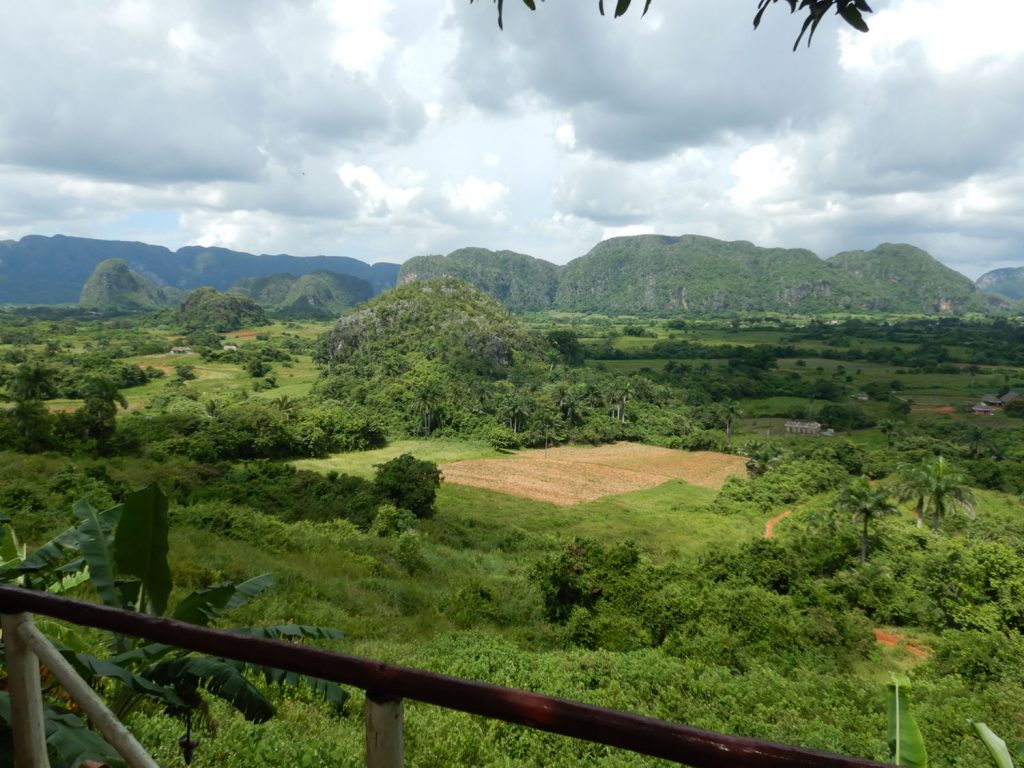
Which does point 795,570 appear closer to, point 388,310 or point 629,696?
point 629,696

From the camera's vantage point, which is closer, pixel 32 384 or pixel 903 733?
pixel 903 733

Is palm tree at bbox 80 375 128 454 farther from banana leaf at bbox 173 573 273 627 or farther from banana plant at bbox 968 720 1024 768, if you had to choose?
banana plant at bbox 968 720 1024 768

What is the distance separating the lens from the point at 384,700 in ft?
4.33

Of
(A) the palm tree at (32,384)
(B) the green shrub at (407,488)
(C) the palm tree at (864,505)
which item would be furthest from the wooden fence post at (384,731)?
(A) the palm tree at (32,384)

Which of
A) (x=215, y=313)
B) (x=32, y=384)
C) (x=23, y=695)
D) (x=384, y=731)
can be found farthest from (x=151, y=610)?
(x=215, y=313)

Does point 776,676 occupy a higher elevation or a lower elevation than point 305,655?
lower

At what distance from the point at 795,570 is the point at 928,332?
13338 cm

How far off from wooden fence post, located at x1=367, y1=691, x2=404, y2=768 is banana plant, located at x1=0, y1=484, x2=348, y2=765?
167cm

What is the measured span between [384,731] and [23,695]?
1.21m

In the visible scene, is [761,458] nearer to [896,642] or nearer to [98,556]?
[896,642]

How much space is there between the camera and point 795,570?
20906 mm

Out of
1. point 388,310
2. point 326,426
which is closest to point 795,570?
point 326,426

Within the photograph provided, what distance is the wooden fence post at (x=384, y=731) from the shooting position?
1.32 meters

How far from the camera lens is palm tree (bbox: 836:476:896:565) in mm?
26016
